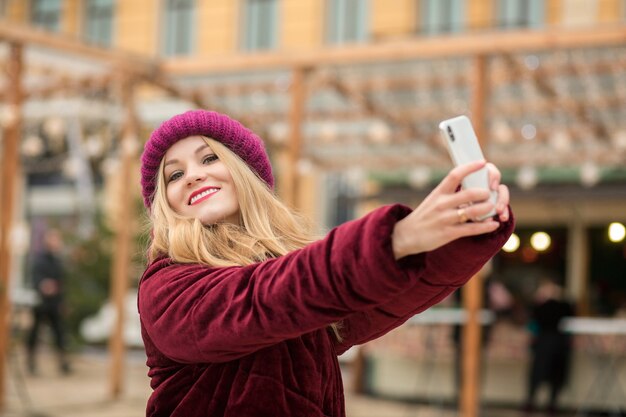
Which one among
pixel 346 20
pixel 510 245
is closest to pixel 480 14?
pixel 346 20

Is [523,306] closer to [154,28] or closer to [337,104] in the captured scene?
[337,104]

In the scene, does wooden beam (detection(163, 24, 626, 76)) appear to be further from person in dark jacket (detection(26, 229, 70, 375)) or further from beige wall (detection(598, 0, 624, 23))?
beige wall (detection(598, 0, 624, 23))

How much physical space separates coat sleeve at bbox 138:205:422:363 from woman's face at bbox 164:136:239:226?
0.17m

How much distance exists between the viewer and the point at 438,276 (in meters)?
1.66

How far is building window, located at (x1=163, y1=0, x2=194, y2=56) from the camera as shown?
18.6 metres

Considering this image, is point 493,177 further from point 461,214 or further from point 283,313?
point 283,313

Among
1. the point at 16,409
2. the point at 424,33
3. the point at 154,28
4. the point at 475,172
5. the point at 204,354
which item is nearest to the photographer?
the point at 475,172

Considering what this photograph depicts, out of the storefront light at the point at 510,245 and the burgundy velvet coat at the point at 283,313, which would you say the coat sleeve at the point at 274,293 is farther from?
the storefront light at the point at 510,245

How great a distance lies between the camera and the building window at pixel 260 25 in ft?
58.2

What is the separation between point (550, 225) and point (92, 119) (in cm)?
652

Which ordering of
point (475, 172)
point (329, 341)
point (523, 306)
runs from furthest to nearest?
1. point (523, 306)
2. point (329, 341)
3. point (475, 172)

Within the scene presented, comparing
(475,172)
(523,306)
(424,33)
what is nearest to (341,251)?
(475,172)

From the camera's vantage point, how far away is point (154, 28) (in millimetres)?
18844

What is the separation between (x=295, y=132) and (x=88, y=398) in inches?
140
